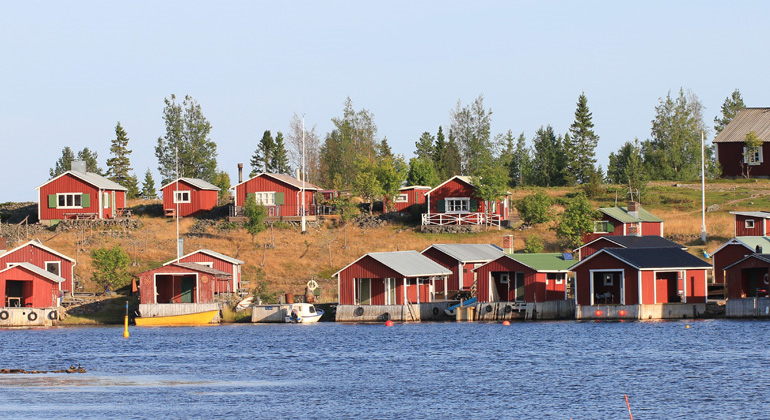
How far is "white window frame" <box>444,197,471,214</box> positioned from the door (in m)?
31.8

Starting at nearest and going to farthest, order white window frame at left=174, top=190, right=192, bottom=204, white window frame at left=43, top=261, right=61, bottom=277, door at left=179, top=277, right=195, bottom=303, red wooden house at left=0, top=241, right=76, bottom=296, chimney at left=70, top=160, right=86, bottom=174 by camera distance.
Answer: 1. door at left=179, top=277, right=195, bottom=303
2. red wooden house at left=0, top=241, right=76, bottom=296
3. white window frame at left=43, top=261, right=61, bottom=277
4. chimney at left=70, top=160, right=86, bottom=174
5. white window frame at left=174, top=190, right=192, bottom=204

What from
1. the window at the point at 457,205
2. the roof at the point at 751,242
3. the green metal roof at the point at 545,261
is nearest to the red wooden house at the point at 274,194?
the window at the point at 457,205

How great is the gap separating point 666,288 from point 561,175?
197 ft

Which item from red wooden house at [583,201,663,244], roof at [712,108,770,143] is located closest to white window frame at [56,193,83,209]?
red wooden house at [583,201,663,244]

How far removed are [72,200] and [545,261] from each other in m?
50.7

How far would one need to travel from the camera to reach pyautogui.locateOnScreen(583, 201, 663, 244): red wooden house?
88.1 m

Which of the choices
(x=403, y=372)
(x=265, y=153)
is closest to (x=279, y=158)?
(x=265, y=153)

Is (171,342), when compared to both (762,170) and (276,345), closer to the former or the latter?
(276,345)

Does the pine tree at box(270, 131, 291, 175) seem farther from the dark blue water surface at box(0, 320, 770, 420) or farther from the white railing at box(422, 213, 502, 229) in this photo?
the dark blue water surface at box(0, 320, 770, 420)

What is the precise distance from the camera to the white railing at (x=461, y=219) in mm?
100625

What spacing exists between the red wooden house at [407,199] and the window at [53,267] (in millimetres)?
36480

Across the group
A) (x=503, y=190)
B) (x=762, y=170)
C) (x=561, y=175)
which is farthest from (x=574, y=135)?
(x=503, y=190)

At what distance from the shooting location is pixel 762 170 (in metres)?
116

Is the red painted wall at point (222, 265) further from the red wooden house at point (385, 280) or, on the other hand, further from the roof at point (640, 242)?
the roof at point (640, 242)
